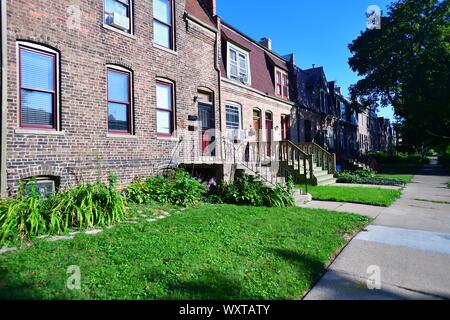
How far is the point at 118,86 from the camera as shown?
28.6 ft

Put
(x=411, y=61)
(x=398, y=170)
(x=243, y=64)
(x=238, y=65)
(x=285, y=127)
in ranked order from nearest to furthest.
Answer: (x=238, y=65), (x=243, y=64), (x=285, y=127), (x=411, y=61), (x=398, y=170)

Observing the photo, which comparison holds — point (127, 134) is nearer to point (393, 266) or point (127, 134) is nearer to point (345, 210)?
point (345, 210)

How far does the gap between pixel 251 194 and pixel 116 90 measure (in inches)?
194

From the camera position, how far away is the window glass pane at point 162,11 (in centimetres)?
1009

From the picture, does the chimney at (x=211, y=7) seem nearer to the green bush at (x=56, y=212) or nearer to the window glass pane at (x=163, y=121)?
the window glass pane at (x=163, y=121)

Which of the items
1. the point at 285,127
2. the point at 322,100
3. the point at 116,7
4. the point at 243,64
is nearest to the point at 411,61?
the point at 322,100

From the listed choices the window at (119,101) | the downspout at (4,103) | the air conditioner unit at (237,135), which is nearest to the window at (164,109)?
the window at (119,101)

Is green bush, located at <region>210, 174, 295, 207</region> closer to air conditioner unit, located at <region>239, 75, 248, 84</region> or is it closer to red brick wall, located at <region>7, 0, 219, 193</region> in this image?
red brick wall, located at <region>7, 0, 219, 193</region>

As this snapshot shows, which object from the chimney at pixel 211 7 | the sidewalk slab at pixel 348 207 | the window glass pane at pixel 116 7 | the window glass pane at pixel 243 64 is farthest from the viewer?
the window glass pane at pixel 243 64

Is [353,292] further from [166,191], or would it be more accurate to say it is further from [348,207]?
[166,191]

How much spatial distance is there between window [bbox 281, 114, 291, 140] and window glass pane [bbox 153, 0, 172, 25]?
34.1 feet

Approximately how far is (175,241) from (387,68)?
87.0 ft

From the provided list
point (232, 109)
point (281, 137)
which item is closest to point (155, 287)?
point (232, 109)

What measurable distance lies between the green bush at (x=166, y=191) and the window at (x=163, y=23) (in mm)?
4839
